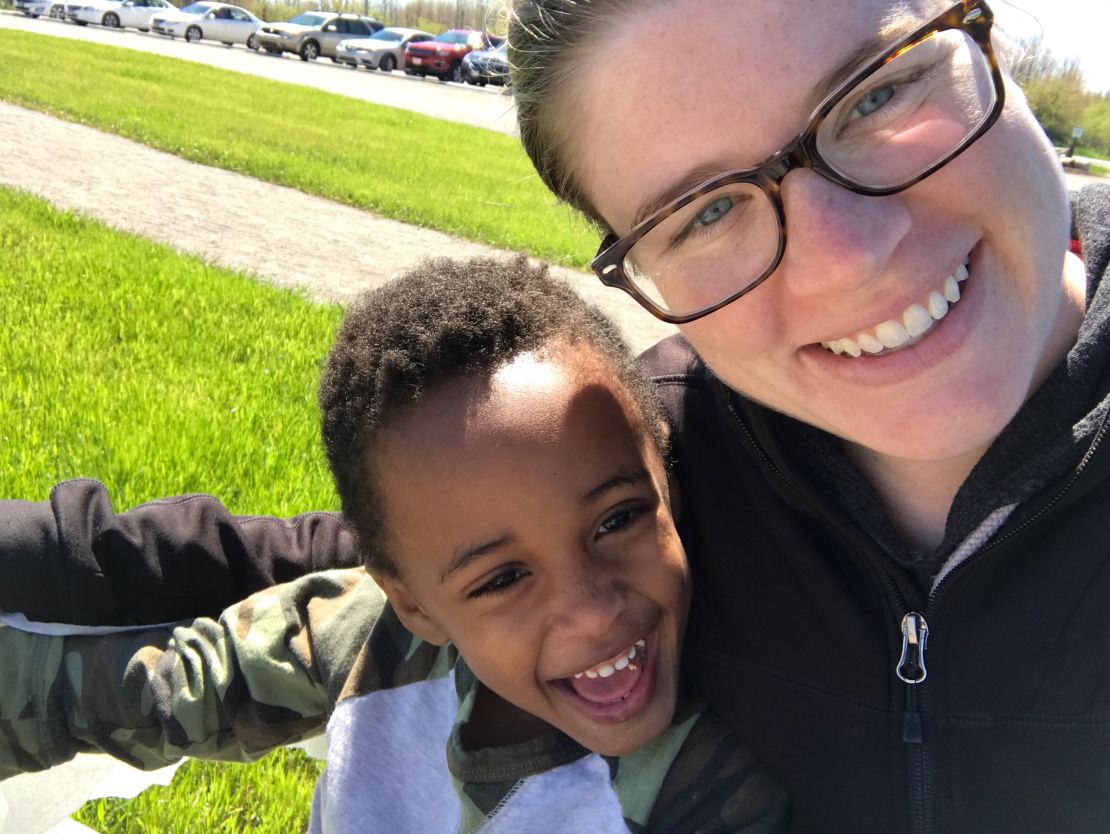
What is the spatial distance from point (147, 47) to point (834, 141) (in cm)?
2525

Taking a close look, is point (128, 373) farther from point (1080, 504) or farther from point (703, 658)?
point (1080, 504)

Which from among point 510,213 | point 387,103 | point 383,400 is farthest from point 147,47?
point 383,400

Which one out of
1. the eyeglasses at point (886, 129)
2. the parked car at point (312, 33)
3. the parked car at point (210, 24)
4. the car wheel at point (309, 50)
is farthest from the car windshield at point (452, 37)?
the eyeglasses at point (886, 129)

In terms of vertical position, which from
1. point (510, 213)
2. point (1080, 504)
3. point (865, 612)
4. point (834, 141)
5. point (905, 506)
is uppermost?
point (834, 141)

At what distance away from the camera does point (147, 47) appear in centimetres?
2292

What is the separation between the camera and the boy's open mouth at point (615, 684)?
1.58 meters

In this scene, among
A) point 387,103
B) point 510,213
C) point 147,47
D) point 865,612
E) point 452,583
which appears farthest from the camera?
point 147,47

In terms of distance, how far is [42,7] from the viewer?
3089cm

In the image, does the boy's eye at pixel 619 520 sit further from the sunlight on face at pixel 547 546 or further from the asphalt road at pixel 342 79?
the asphalt road at pixel 342 79

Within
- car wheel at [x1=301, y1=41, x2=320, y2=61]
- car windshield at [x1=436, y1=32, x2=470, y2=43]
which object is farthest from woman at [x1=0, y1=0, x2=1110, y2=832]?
car wheel at [x1=301, y1=41, x2=320, y2=61]

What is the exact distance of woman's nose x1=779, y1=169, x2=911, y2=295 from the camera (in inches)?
48.7

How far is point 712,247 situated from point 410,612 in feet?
2.82

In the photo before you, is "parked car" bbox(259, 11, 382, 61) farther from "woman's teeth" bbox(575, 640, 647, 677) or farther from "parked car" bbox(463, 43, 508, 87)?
"woman's teeth" bbox(575, 640, 647, 677)

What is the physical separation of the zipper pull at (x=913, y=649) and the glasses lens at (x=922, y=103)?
645 millimetres
